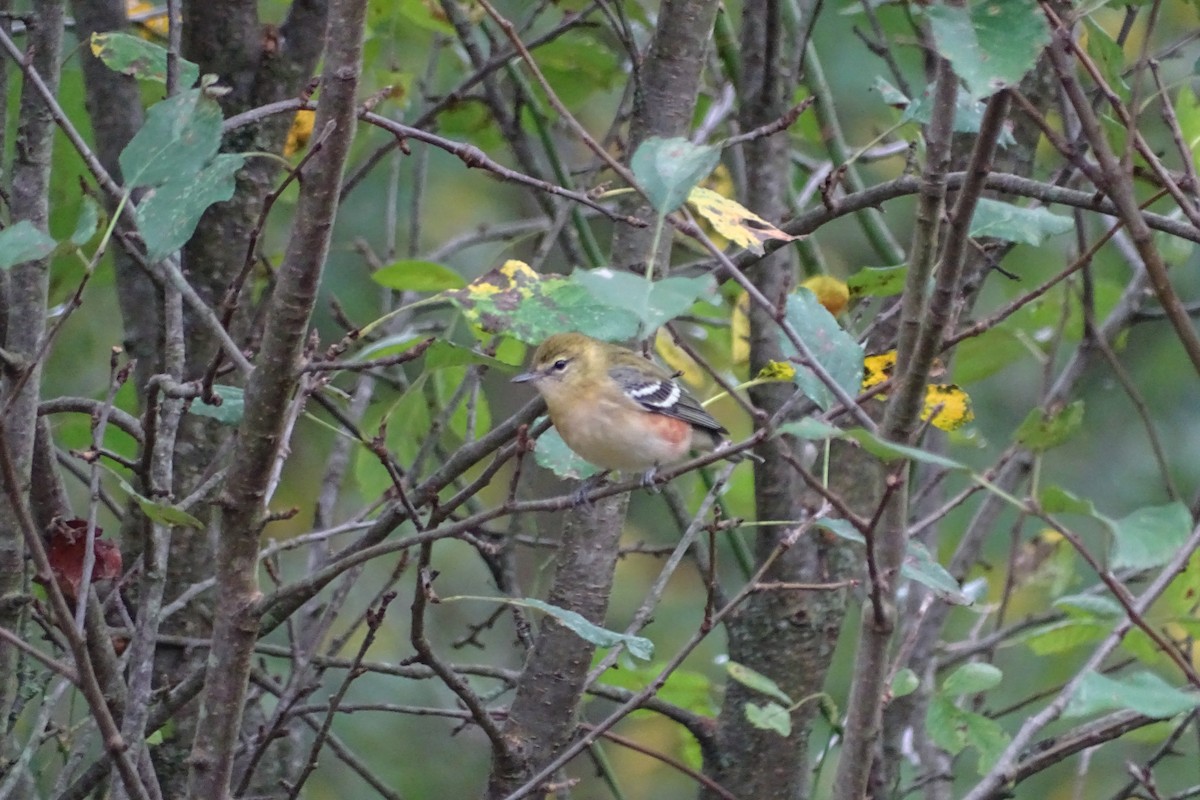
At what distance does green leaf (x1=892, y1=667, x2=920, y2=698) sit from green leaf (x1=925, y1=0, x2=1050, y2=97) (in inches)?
51.2

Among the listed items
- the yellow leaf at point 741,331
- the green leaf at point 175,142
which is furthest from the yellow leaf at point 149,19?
the green leaf at point 175,142

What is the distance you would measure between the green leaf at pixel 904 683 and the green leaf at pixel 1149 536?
2.93 feet

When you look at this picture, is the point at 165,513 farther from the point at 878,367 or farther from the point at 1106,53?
the point at 1106,53

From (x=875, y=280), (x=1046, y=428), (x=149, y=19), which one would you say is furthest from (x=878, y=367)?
(x=149, y=19)

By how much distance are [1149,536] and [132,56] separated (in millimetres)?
1754

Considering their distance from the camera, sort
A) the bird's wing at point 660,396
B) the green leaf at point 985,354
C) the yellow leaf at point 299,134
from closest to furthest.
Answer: the green leaf at point 985,354
the bird's wing at point 660,396
the yellow leaf at point 299,134

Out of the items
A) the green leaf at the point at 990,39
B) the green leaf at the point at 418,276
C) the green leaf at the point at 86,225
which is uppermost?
the green leaf at the point at 990,39

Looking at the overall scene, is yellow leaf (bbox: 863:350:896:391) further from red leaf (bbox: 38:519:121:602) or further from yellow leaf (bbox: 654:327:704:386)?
red leaf (bbox: 38:519:121:602)

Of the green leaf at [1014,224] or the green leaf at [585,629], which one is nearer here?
the green leaf at [585,629]

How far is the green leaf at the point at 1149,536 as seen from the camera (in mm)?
1459

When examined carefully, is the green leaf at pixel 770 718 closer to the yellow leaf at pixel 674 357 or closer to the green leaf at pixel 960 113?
the green leaf at pixel 960 113

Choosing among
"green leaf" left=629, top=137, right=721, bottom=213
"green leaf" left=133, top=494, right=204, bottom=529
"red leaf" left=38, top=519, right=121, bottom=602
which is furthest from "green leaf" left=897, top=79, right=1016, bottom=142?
"red leaf" left=38, top=519, right=121, bottom=602

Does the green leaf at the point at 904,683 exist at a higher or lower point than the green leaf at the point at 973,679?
lower

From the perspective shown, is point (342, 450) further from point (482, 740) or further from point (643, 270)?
point (482, 740)
